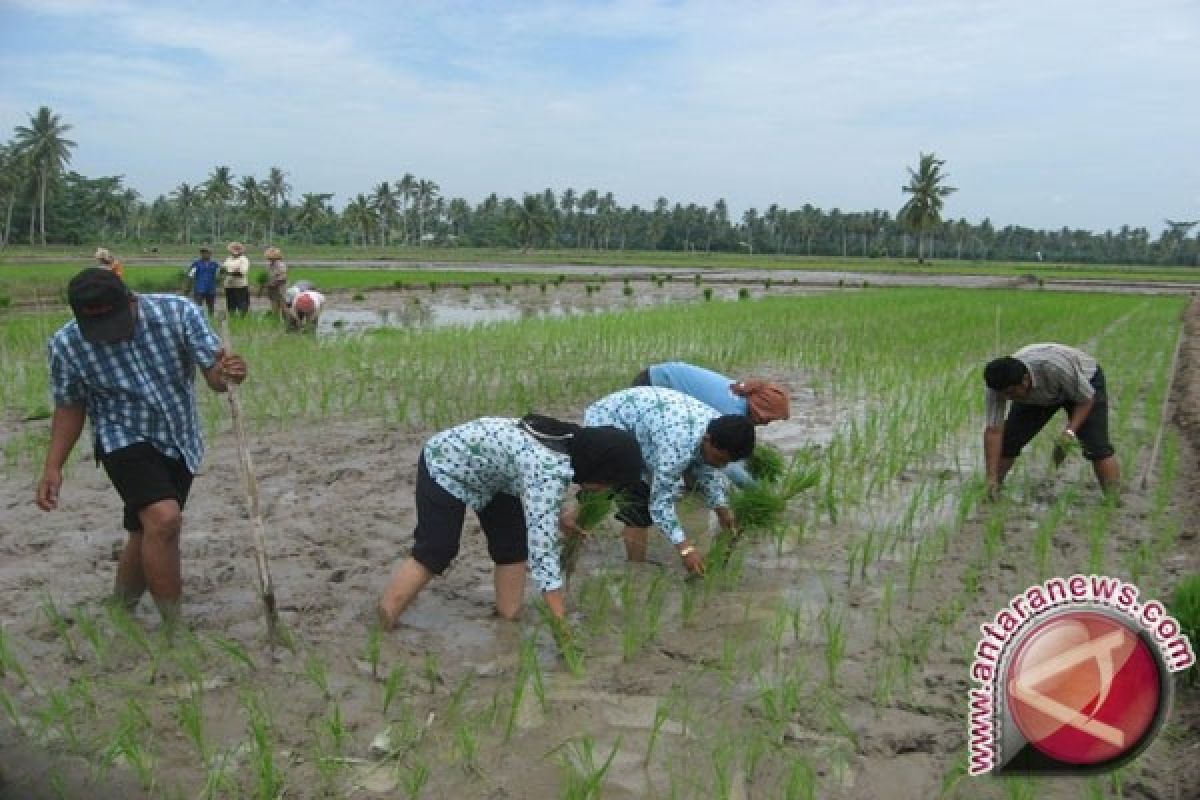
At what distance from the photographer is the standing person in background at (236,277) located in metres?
11.1

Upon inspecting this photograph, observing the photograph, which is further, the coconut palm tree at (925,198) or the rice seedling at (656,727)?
the coconut palm tree at (925,198)

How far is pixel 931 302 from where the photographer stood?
19.0 metres

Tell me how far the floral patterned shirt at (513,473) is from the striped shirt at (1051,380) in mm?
2546

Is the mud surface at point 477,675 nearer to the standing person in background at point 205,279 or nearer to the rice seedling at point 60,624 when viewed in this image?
the rice seedling at point 60,624

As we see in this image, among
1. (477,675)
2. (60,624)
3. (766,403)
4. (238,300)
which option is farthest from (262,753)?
(238,300)

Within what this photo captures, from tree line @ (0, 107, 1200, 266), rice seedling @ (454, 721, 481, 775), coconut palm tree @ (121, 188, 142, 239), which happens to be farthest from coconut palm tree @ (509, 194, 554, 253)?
rice seedling @ (454, 721, 481, 775)

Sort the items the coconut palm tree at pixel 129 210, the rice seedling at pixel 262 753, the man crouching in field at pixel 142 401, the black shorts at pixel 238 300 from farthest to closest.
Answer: the coconut palm tree at pixel 129 210, the black shorts at pixel 238 300, the man crouching in field at pixel 142 401, the rice seedling at pixel 262 753

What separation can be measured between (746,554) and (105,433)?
8.50 feet

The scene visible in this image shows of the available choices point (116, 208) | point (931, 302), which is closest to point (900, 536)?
point (931, 302)

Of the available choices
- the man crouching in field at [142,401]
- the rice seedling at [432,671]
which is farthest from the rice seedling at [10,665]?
the rice seedling at [432,671]

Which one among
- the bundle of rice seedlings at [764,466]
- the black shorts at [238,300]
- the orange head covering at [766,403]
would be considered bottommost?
the bundle of rice seedlings at [764,466]

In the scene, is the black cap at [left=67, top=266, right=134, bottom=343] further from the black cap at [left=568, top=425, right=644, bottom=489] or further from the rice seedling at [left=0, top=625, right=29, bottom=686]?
the black cap at [left=568, top=425, right=644, bottom=489]

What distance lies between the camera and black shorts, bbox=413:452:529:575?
10.4 feet

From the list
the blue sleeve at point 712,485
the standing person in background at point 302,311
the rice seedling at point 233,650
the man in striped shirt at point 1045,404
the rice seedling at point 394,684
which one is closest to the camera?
the rice seedling at point 394,684
